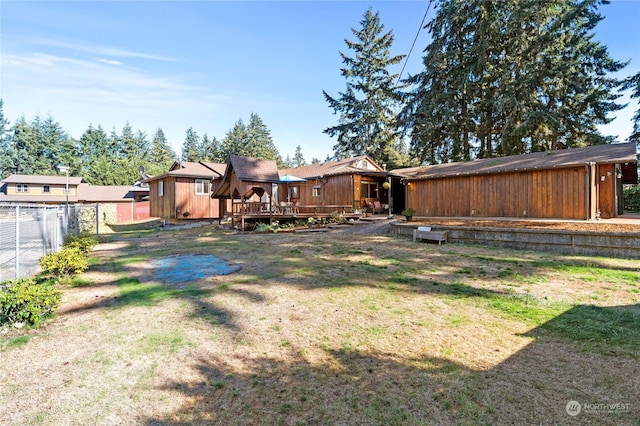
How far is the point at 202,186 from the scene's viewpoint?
73.2ft

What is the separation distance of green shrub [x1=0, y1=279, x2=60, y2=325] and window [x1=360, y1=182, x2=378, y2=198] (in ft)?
62.8

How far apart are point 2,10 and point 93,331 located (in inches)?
410

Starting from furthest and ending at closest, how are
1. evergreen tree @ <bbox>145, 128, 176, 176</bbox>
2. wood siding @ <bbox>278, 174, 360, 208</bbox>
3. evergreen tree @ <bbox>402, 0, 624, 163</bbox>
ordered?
evergreen tree @ <bbox>145, 128, 176, 176</bbox>
wood siding @ <bbox>278, 174, 360, 208</bbox>
evergreen tree @ <bbox>402, 0, 624, 163</bbox>

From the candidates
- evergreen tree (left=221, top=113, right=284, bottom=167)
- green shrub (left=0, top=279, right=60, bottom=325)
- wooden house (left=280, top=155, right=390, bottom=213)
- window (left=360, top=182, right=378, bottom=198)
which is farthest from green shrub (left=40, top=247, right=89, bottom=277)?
evergreen tree (left=221, top=113, right=284, bottom=167)

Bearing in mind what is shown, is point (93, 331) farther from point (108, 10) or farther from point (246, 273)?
point (108, 10)

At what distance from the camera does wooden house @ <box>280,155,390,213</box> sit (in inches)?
850

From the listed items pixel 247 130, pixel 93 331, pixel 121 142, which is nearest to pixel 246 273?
pixel 93 331

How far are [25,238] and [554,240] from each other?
14594 millimetres

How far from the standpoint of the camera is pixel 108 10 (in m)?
10.4

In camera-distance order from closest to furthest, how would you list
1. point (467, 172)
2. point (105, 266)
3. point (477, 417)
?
point (477, 417) → point (105, 266) → point (467, 172)

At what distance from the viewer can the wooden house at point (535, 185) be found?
12.1m

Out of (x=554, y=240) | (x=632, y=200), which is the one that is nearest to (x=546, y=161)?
(x=554, y=240)

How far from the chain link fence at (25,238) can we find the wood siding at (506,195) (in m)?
15.3

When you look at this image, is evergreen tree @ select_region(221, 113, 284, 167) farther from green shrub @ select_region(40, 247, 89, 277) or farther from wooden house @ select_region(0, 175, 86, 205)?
green shrub @ select_region(40, 247, 89, 277)
